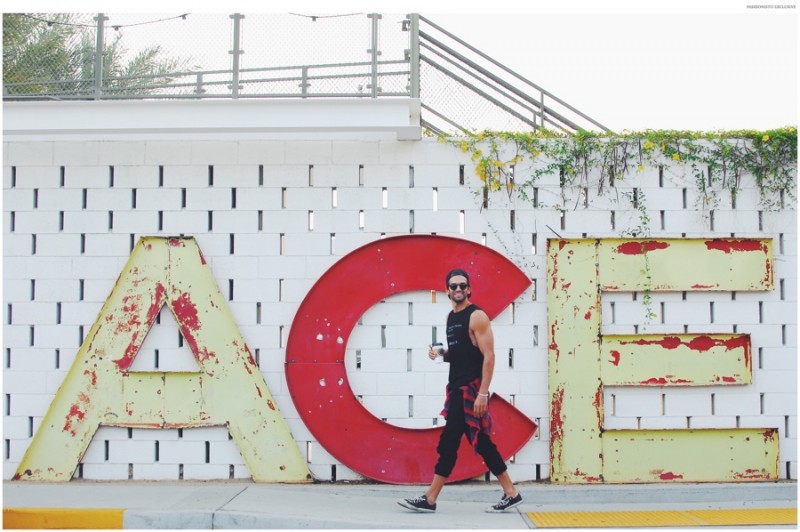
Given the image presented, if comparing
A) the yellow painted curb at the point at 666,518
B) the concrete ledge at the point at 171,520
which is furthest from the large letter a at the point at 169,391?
the yellow painted curb at the point at 666,518

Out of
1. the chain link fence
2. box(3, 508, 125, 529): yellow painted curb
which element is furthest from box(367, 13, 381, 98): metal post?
box(3, 508, 125, 529): yellow painted curb

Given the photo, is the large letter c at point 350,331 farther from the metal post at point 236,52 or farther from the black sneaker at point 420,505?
the metal post at point 236,52

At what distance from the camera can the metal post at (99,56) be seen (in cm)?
825

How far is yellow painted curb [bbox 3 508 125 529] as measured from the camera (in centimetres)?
673

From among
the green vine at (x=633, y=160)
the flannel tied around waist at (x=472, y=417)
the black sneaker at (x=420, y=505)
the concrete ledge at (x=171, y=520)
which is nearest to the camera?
the concrete ledge at (x=171, y=520)

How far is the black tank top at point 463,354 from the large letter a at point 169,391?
6.57 feet

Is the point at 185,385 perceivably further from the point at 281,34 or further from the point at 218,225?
the point at 281,34

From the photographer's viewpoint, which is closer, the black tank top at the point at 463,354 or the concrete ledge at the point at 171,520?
the concrete ledge at the point at 171,520

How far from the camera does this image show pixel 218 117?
8.10 m

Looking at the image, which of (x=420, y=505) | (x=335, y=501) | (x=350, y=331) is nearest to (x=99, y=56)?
(x=350, y=331)

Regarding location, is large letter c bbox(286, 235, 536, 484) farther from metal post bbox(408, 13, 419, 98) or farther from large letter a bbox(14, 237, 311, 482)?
metal post bbox(408, 13, 419, 98)

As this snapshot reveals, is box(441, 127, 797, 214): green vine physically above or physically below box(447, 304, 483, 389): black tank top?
above

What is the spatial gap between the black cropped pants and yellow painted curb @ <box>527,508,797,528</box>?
0.54 meters

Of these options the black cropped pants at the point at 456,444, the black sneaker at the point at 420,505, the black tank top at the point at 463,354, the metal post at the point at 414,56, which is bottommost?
the black sneaker at the point at 420,505
